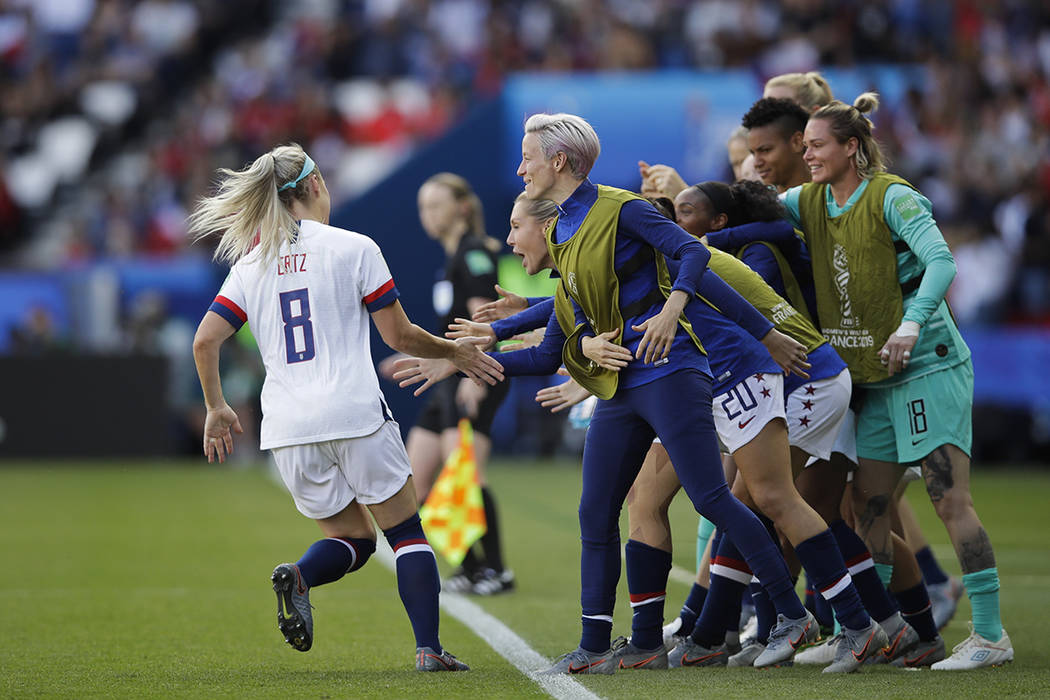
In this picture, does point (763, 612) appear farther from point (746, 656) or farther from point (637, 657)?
point (637, 657)

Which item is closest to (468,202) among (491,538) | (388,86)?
(491,538)

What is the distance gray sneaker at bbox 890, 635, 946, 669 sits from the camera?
5.54 m

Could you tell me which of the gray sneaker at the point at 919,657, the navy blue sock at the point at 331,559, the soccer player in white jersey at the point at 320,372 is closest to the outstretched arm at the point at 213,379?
the soccer player in white jersey at the point at 320,372

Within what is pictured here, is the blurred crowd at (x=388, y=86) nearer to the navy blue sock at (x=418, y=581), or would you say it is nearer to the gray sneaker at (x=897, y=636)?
the gray sneaker at (x=897, y=636)

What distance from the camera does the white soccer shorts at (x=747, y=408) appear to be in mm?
5293

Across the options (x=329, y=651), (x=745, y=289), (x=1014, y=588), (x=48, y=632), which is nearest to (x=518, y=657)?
(x=329, y=651)

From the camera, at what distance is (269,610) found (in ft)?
23.5

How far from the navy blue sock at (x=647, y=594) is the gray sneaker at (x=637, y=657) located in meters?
0.02

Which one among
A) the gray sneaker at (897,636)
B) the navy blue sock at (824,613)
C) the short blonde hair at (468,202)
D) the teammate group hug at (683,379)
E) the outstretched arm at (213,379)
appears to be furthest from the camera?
the short blonde hair at (468,202)

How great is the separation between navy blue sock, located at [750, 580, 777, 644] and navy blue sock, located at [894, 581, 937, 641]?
1.78 ft

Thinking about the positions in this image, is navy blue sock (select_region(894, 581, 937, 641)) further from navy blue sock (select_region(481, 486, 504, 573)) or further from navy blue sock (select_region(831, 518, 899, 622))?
navy blue sock (select_region(481, 486, 504, 573))

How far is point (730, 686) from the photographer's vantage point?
5008 millimetres

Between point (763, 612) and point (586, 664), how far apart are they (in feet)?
3.04

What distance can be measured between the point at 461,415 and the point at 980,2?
16051mm
